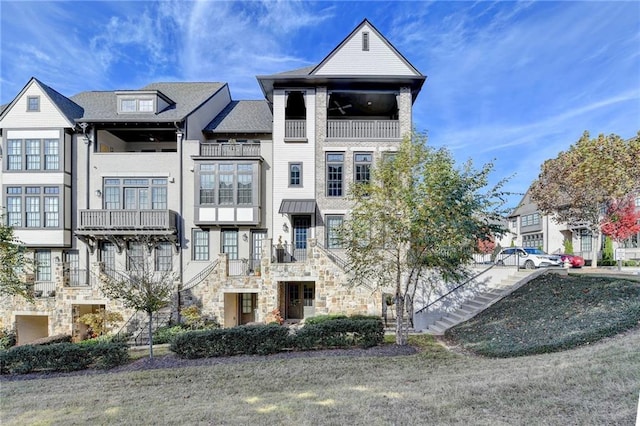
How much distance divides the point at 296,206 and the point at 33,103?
1474 centimetres

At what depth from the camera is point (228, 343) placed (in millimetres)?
10477

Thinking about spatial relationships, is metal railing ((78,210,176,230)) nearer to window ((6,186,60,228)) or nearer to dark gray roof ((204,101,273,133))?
window ((6,186,60,228))

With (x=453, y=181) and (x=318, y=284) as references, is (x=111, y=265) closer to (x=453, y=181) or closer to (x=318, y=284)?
(x=318, y=284)

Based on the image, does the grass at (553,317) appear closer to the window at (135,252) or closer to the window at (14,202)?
the window at (135,252)

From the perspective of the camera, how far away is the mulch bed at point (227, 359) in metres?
9.80

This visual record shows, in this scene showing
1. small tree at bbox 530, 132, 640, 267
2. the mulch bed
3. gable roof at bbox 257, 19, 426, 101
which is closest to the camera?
the mulch bed

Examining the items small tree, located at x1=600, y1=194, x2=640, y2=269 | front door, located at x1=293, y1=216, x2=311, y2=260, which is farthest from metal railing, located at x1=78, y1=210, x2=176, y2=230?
small tree, located at x1=600, y1=194, x2=640, y2=269

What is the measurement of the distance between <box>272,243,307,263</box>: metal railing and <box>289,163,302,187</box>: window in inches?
125

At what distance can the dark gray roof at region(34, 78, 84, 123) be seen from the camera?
18.0 m

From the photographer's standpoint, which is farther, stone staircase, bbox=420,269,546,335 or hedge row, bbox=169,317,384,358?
stone staircase, bbox=420,269,546,335

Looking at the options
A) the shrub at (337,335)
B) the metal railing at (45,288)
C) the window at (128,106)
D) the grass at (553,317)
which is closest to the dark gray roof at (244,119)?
the window at (128,106)

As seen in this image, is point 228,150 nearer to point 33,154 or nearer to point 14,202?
point 33,154

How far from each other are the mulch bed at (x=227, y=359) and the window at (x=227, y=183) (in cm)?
885

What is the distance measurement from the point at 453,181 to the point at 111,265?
687 inches
